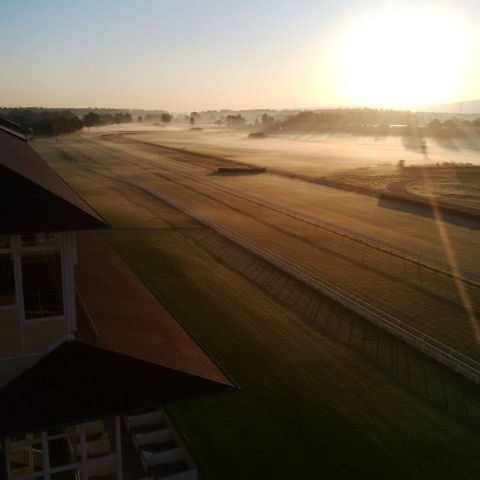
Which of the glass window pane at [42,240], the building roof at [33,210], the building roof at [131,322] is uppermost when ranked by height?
the building roof at [33,210]

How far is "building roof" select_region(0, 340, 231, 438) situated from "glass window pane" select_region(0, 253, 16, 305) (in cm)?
107

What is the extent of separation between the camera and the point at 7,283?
881cm

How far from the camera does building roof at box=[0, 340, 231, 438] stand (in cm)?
771

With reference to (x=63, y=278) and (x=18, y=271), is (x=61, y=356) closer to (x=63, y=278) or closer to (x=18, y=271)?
(x=63, y=278)

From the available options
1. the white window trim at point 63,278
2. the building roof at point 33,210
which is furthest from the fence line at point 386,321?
the building roof at point 33,210

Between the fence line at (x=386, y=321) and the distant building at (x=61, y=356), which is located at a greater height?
the distant building at (x=61, y=356)

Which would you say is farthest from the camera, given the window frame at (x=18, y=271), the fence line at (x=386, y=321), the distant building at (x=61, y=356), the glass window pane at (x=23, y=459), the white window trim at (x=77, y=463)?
the fence line at (x=386, y=321)

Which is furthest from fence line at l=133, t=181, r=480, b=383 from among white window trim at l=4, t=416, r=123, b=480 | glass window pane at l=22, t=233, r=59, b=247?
glass window pane at l=22, t=233, r=59, b=247

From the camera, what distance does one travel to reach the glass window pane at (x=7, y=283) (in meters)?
8.59

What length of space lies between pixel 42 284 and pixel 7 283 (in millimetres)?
599

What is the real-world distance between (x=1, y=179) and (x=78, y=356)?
3012mm

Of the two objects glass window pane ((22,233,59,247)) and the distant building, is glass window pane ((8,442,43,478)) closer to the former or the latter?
the distant building

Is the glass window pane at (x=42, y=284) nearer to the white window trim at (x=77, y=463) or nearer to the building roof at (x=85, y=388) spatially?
the building roof at (x=85, y=388)

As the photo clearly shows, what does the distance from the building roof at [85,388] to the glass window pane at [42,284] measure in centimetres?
68
